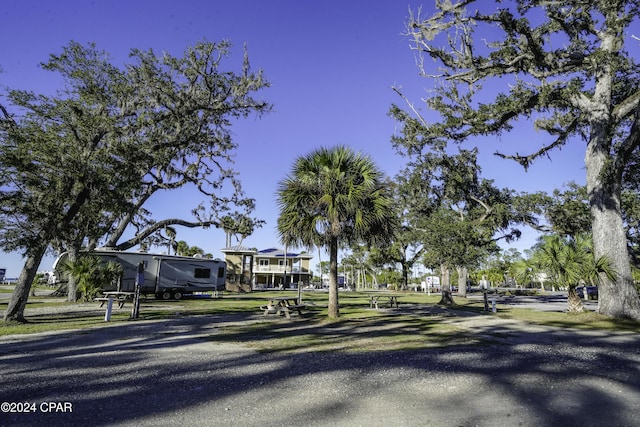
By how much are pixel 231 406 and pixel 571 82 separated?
17.0 m

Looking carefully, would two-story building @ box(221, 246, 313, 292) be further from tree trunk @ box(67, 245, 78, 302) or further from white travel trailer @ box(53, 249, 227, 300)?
tree trunk @ box(67, 245, 78, 302)

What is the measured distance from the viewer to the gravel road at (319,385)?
3529 mm

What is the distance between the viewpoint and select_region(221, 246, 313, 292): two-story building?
4850cm

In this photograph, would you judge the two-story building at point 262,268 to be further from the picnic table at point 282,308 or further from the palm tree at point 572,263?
the palm tree at point 572,263

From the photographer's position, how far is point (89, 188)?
1218 centimetres

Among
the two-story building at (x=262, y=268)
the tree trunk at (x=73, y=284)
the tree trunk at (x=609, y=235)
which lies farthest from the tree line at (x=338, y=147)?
the two-story building at (x=262, y=268)

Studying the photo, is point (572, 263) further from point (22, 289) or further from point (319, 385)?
point (22, 289)

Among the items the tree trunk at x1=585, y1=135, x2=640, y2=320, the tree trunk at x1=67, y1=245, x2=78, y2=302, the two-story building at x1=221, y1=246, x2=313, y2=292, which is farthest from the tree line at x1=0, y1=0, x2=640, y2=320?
the two-story building at x1=221, y1=246, x2=313, y2=292

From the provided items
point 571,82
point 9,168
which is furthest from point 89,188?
point 571,82

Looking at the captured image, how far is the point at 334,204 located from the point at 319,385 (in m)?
8.18

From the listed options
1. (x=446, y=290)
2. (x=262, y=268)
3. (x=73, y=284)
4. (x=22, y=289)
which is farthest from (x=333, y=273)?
(x=262, y=268)

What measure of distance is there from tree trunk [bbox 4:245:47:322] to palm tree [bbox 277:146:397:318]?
8.31 metres

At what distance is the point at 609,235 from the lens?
13.2 meters

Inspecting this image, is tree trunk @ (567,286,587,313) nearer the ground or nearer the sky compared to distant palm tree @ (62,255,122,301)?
nearer the ground
